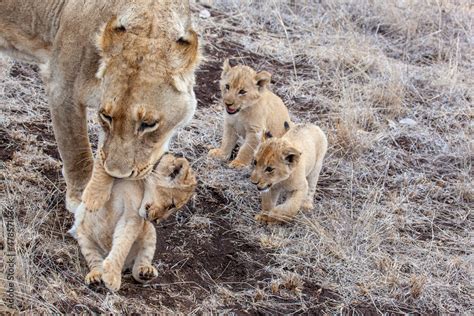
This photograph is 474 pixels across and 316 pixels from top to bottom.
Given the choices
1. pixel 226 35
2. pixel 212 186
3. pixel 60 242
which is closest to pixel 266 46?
pixel 226 35

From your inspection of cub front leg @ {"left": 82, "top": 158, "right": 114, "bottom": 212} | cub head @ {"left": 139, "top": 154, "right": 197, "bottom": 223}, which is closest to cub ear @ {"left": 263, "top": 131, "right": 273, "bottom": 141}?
cub head @ {"left": 139, "top": 154, "right": 197, "bottom": 223}

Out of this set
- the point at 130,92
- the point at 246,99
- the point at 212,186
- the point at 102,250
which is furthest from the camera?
the point at 246,99

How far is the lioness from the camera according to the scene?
3.67 m

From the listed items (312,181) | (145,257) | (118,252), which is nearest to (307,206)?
(312,181)

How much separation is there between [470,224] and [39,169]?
9.57ft

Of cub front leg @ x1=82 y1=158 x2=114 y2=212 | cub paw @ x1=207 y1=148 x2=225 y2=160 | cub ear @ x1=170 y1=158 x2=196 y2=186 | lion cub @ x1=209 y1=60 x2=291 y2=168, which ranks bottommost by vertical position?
cub paw @ x1=207 y1=148 x2=225 y2=160

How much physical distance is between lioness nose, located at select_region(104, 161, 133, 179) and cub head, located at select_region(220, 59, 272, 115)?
2174 millimetres

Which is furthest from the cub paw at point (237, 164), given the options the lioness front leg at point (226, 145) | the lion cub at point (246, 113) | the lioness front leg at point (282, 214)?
the lioness front leg at point (282, 214)

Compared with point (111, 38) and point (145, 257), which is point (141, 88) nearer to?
point (111, 38)

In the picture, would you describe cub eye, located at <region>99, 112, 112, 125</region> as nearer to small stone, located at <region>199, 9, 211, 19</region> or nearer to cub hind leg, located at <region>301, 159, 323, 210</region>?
cub hind leg, located at <region>301, 159, 323, 210</region>

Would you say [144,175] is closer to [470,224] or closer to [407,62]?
[470,224]

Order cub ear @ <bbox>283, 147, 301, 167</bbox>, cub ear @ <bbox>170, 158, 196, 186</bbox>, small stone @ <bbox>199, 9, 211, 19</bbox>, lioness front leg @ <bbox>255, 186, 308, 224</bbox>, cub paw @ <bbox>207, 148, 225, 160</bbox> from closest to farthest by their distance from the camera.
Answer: cub ear @ <bbox>170, 158, 196, 186</bbox> → cub ear @ <bbox>283, 147, 301, 167</bbox> → lioness front leg @ <bbox>255, 186, 308, 224</bbox> → cub paw @ <bbox>207, 148, 225, 160</bbox> → small stone @ <bbox>199, 9, 211, 19</bbox>

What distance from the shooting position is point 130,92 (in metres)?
3.63

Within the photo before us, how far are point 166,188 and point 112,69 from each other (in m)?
0.63
